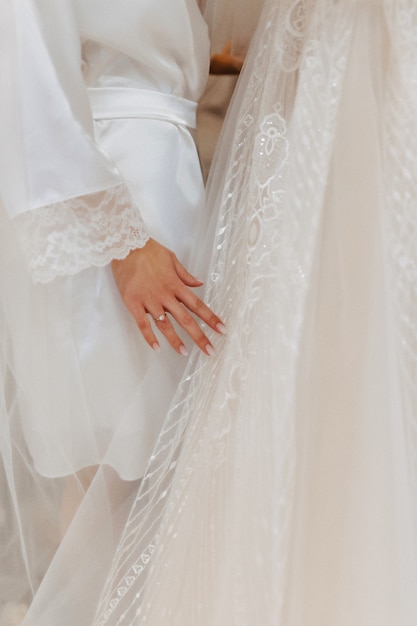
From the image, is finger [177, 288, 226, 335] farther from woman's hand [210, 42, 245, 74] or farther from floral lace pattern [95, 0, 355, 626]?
woman's hand [210, 42, 245, 74]

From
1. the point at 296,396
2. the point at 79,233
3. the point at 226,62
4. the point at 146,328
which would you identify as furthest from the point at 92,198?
the point at 226,62

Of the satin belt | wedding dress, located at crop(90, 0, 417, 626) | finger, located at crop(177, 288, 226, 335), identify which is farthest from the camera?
the satin belt

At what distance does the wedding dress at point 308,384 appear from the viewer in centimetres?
64

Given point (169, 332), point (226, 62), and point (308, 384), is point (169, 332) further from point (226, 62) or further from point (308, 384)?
point (226, 62)

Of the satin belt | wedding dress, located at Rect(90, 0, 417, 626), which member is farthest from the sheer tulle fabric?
the satin belt

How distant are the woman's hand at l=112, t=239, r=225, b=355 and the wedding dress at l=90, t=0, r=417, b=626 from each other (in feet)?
0.10

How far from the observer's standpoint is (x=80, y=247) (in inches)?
29.2

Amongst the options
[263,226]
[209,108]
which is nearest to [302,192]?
[263,226]

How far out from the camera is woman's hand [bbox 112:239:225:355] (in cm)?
79

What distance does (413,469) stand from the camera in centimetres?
65

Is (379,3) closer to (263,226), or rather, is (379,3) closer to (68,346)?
(263,226)

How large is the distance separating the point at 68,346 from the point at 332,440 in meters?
0.29

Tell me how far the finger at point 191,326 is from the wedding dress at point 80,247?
60 millimetres

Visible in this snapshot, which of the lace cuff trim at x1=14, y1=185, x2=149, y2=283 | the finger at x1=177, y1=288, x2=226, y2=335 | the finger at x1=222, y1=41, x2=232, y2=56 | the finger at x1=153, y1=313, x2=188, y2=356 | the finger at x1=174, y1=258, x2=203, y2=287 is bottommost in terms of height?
the finger at x1=153, y1=313, x2=188, y2=356
